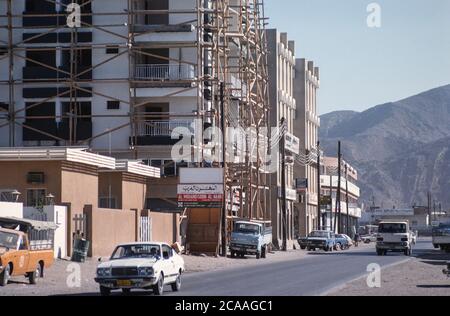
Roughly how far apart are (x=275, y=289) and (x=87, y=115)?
45065 mm

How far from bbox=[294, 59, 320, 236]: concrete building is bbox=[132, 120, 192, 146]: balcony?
40.4 meters

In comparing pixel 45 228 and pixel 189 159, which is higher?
pixel 189 159

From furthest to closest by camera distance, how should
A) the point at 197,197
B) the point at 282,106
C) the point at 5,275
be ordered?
the point at 282,106, the point at 197,197, the point at 5,275

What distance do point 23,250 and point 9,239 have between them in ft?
2.31

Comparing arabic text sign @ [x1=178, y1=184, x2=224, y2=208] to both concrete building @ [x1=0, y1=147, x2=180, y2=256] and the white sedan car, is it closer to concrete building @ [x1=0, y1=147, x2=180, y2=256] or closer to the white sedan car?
concrete building @ [x1=0, y1=147, x2=180, y2=256]

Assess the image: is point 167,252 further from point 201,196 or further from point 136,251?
point 201,196

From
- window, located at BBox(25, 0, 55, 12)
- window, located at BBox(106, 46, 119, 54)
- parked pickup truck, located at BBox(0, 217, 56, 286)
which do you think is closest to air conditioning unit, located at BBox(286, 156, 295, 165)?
window, located at BBox(106, 46, 119, 54)

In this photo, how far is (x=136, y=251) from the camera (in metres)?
30.4

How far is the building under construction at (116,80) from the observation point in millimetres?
73688

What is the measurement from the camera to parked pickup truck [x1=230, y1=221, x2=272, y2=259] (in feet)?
204

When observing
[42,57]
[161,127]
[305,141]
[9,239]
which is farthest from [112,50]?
[305,141]
